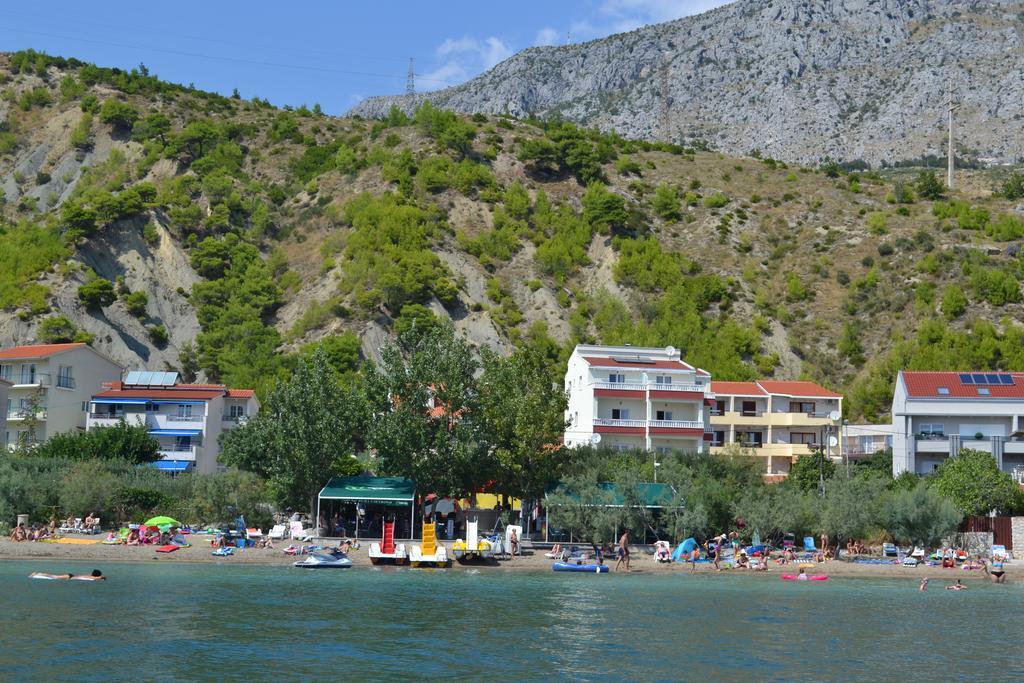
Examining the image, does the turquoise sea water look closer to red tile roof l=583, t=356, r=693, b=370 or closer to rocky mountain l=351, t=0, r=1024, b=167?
red tile roof l=583, t=356, r=693, b=370

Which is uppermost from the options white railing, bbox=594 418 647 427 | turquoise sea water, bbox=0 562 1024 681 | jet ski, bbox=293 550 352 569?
white railing, bbox=594 418 647 427

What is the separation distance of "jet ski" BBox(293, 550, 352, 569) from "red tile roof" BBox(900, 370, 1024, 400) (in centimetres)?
4142

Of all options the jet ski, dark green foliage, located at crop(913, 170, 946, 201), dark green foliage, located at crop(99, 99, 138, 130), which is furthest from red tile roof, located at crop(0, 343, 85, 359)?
dark green foliage, located at crop(913, 170, 946, 201)

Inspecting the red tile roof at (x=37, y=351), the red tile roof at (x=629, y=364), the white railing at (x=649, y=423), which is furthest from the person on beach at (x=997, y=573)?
the red tile roof at (x=37, y=351)

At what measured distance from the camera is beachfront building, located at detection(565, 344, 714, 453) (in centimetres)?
7900

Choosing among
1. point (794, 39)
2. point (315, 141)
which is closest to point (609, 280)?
point (315, 141)

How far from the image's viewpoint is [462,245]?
400ft

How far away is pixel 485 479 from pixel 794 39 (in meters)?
152

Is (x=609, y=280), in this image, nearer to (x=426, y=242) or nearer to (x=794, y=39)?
(x=426, y=242)

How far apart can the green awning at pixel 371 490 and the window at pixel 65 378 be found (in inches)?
1165

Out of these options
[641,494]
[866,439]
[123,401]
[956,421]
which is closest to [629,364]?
[641,494]

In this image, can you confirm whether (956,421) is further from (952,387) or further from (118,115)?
(118,115)

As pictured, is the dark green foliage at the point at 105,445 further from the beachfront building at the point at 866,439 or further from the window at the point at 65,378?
the beachfront building at the point at 866,439

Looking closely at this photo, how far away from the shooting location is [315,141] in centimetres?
14788
